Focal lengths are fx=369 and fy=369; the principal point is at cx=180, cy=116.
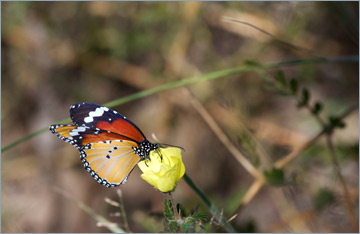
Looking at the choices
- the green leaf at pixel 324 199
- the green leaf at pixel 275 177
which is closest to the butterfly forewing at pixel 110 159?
the green leaf at pixel 275 177

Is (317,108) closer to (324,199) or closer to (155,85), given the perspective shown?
(324,199)

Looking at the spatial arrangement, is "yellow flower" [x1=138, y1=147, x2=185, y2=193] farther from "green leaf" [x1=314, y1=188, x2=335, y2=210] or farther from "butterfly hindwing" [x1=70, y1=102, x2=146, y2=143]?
"green leaf" [x1=314, y1=188, x2=335, y2=210]

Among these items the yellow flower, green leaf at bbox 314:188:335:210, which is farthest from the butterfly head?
green leaf at bbox 314:188:335:210

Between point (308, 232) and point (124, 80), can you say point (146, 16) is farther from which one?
point (308, 232)

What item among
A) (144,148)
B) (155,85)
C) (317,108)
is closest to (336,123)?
(317,108)

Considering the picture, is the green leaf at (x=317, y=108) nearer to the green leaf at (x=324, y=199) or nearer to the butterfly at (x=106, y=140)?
the green leaf at (x=324, y=199)

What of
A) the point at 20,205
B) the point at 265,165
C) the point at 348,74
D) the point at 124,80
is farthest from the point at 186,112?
the point at 20,205
